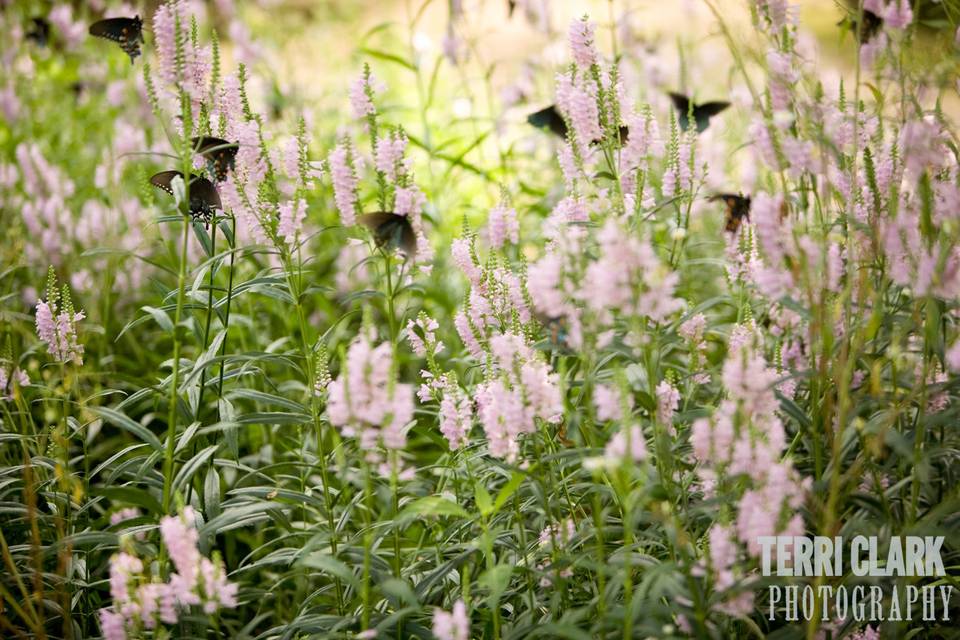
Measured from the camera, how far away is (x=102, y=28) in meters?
2.55

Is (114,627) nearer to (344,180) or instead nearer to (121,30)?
(344,180)

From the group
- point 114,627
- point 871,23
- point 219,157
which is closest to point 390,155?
point 219,157

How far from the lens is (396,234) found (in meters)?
2.24

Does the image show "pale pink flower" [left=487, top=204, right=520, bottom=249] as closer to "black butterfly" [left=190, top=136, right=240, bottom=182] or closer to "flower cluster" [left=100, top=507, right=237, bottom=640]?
"black butterfly" [left=190, top=136, right=240, bottom=182]

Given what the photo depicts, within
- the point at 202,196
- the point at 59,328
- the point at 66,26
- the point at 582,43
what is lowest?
the point at 59,328

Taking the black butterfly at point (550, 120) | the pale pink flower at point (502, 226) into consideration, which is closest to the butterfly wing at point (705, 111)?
the black butterfly at point (550, 120)

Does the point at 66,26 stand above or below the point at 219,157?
above

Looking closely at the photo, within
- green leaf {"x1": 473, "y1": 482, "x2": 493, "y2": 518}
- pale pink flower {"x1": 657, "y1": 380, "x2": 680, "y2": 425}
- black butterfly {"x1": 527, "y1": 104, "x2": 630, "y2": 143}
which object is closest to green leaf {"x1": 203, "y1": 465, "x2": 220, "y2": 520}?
green leaf {"x1": 473, "y1": 482, "x2": 493, "y2": 518}

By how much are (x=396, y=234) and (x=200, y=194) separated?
0.64m

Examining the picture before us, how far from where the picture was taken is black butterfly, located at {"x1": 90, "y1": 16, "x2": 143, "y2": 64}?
256 cm

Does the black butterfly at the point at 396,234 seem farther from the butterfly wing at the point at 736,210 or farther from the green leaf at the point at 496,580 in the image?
the butterfly wing at the point at 736,210

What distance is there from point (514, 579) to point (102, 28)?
Result: 6.83 ft

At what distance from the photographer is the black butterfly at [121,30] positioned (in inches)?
101

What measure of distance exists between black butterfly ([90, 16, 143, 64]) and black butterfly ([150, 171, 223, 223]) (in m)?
0.44
